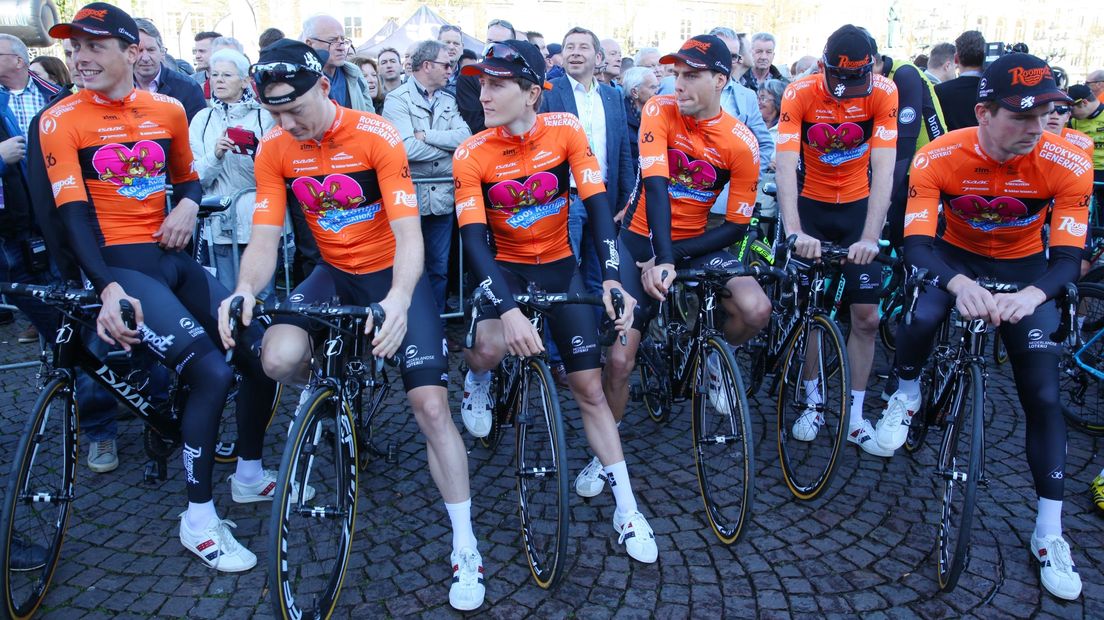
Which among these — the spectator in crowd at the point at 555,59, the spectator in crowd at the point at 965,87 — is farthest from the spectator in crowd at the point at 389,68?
the spectator in crowd at the point at 965,87

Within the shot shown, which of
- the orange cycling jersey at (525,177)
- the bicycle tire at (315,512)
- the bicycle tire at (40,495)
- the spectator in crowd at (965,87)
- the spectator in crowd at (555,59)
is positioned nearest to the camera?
the bicycle tire at (315,512)

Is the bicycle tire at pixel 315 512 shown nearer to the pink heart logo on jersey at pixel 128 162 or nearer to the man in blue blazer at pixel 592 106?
the pink heart logo on jersey at pixel 128 162

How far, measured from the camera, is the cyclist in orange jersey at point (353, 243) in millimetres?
3504

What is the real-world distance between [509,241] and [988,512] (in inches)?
123

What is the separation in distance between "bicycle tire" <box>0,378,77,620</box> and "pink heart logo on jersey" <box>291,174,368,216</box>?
146 cm

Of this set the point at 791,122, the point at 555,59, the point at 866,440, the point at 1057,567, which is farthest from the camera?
the point at 555,59

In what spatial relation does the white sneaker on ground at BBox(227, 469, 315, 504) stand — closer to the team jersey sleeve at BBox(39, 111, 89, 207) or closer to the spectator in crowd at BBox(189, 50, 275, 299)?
the team jersey sleeve at BBox(39, 111, 89, 207)

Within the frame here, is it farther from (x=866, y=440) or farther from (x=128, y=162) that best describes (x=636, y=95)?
(x=128, y=162)

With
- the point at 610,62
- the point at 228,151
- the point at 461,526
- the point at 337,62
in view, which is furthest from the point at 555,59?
the point at 461,526

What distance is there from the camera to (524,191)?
4.16 meters

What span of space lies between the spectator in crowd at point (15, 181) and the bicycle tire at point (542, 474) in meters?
2.97

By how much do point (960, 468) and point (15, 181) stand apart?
6344 millimetres

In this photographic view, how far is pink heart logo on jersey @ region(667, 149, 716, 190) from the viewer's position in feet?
15.4

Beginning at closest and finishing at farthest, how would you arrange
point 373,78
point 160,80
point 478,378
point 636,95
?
point 478,378, point 160,80, point 636,95, point 373,78
